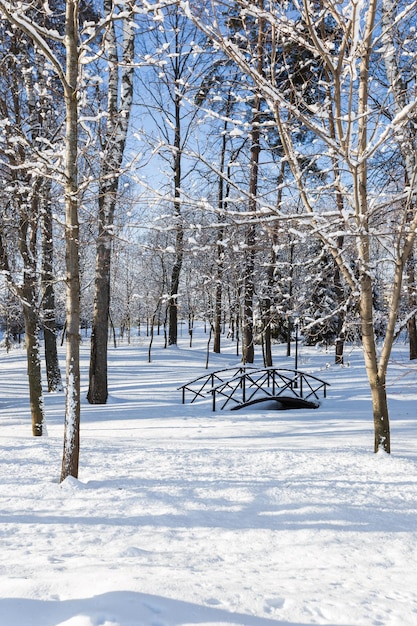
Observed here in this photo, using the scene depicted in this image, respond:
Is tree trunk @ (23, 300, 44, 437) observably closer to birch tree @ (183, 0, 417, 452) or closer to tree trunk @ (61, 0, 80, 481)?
tree trunk @ (61, 0, 80, 481)

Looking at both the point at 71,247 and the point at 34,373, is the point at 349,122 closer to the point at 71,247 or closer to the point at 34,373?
the point at 71,247

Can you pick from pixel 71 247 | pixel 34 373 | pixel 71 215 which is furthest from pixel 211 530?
pixel 34 373

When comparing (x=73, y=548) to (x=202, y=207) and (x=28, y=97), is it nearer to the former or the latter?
(x=202, y=207)

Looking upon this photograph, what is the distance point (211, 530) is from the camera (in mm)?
3875

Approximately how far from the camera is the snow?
2531 millimetres

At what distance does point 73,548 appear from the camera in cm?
337

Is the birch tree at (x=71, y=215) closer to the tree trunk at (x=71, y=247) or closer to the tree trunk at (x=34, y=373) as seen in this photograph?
the tree trunk at (x=71, y=247)

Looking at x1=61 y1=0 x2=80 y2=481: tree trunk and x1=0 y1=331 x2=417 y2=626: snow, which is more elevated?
x1=61 y1=0 x2=80 y2=481: tree trunk

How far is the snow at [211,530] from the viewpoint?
2.53 metres

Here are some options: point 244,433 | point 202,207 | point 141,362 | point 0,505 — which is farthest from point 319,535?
point 141,362

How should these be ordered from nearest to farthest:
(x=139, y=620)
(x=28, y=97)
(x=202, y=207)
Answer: (x=139, y=620), (x=202, y=207), (x=28, y=97)

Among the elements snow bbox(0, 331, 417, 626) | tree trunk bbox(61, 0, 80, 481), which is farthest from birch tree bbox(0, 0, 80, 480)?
snow bbox(0, 331, 417, 626)

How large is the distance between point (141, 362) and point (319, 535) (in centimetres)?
1809

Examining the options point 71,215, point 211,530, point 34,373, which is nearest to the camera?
point 211,530
